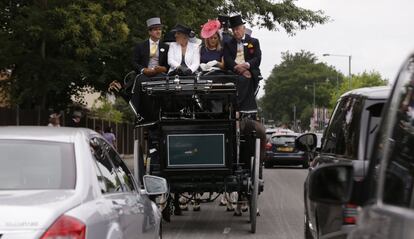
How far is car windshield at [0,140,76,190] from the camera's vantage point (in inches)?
208

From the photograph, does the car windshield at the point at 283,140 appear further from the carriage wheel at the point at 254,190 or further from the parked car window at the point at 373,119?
the parked car window at the point at 373,119

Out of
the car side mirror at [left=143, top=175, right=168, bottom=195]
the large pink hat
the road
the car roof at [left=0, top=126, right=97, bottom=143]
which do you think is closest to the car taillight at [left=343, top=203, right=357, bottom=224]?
the car side mirror at [left=143, top=175, right=168, bottom=195]

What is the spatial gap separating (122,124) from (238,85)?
130 feet

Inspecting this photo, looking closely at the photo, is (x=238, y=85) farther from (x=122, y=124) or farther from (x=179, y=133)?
(x=122, y=124)

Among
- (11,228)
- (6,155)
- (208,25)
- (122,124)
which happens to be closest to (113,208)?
(6,155)

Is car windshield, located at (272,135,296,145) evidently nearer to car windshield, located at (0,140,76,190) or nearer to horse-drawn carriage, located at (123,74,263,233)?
horse-drawn carriage, located at (123,74,263,233)

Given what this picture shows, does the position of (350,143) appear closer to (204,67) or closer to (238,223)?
(204,67)

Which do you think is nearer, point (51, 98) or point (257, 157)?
point (257, 157)

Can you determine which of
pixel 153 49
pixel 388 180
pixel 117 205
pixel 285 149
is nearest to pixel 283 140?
pixel 285 149

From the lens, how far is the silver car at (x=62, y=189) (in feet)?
15.0

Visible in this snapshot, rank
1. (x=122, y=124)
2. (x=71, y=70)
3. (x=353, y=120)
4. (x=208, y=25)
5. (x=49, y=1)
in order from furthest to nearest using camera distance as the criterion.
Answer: (x=122, y=124), (x=71, y=70), (x=49, y=1), (x=208, y=25), (x=353, y=120)

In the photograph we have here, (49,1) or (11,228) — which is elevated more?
(49,1)

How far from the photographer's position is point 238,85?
1227cm

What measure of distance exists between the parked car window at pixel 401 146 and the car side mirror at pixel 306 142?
7.31 metres
